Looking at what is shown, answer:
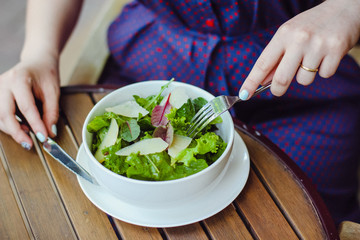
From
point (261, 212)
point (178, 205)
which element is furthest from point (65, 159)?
point (261, 212)

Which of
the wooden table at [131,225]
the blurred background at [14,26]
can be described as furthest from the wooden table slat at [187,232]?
the blurred background at [14,26]

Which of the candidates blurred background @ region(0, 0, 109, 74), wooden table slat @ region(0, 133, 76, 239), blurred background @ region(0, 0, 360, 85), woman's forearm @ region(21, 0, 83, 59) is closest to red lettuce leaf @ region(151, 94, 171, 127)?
wooden table slat @ region(0, 133, 76, 239)

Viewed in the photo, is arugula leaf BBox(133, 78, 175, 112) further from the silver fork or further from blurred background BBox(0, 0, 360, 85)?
blurred background BBox(0, 0, 360, 85)

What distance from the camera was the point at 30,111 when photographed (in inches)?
34.4

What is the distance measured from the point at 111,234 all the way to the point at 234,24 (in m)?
0.63

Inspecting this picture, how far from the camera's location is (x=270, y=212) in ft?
2.52

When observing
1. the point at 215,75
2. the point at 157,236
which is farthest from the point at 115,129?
the point at 215,75

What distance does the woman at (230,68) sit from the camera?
1.01m

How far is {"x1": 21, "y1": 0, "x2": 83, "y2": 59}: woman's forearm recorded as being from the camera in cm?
105

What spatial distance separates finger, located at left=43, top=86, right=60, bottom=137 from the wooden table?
48 millimetres

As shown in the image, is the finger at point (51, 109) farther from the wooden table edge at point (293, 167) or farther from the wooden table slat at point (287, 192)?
the wooden table slat at point (287, 192)

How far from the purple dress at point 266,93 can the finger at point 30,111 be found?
44 centimetres

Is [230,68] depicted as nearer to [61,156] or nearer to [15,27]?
[61,156]

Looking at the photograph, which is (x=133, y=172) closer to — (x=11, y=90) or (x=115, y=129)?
(x=115, y=129)
